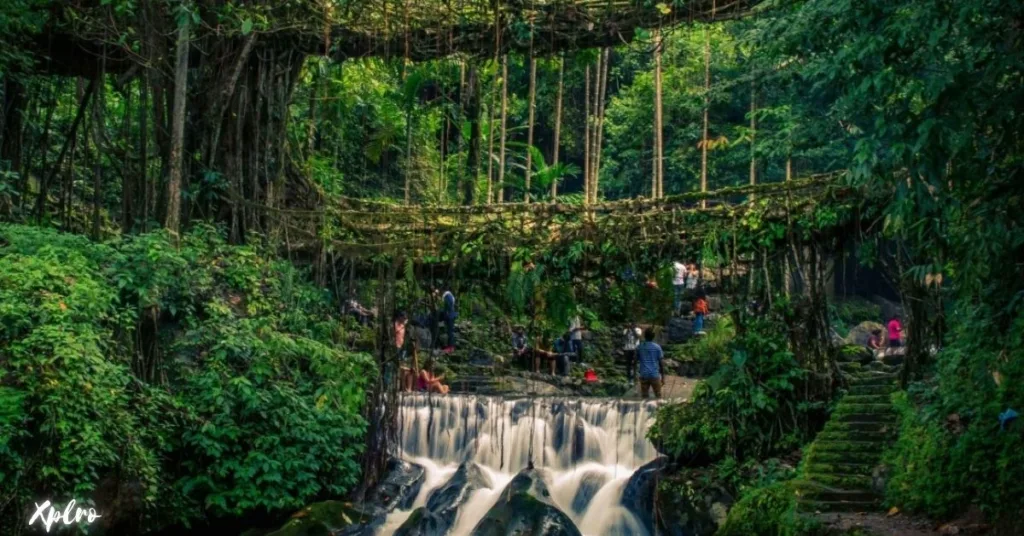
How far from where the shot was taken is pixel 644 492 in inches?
556

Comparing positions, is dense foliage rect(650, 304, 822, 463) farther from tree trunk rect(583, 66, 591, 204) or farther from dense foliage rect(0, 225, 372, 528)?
dense foliage rect(0, 225, 372, 528)

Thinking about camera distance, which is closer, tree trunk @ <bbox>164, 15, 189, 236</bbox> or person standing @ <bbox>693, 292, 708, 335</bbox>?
tree trunk @ <bbox>164, 15, 189, 236</bbox>

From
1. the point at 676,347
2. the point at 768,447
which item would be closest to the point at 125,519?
the point at 768,447

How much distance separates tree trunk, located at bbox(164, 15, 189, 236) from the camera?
12703mm

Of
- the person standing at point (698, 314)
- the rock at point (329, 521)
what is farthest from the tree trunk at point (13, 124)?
the person standing at point (698, 314)

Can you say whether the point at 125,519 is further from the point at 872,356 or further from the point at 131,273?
the point at 872,356

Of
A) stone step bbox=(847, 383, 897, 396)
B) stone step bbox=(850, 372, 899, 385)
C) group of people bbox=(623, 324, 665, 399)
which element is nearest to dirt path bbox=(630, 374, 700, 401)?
group of people bbox=(623, 324, 665, 399)

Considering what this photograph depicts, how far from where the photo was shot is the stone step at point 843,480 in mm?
10906

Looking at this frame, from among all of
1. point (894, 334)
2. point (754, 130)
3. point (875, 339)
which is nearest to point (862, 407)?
point (894, 334)

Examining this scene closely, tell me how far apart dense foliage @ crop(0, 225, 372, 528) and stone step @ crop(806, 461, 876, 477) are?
4.80 meters

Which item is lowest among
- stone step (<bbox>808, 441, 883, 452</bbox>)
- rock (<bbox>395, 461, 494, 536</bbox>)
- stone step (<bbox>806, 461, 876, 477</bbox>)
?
rock (<bbox>395, 461, 494, 536</bbox>)

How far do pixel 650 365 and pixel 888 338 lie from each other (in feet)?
35.0

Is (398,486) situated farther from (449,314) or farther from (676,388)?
(676,388)

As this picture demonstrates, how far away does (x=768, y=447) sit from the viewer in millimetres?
13344
